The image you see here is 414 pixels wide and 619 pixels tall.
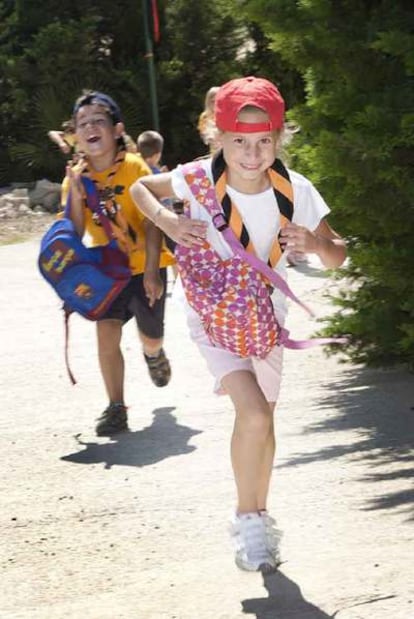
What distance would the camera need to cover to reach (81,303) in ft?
22.3

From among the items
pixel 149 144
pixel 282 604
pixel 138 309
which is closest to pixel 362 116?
pixel 138 309

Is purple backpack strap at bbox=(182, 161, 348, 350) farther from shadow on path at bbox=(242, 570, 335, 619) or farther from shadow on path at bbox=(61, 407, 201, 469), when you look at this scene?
shadow on path at bbox=(61, 407, 201, 469)

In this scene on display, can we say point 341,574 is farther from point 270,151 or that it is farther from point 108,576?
point 270,151

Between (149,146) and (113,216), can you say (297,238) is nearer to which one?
(113,216)

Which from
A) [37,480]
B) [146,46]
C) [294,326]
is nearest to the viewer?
[37,480]

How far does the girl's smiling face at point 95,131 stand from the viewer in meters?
6.82

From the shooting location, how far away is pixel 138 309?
7.08 meters

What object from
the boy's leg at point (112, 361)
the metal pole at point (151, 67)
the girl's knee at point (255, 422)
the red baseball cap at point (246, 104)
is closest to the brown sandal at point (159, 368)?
the boy's leg at point (112, 361)

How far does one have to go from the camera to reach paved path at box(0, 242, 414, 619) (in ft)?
14.7

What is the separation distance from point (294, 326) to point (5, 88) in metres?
10.6

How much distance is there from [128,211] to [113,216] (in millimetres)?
80

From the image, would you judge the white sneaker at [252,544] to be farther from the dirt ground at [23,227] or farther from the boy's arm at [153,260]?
the dirt ground at [23,227]

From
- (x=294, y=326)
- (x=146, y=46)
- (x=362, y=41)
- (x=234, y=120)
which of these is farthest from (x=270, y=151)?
(x=146, y=46)

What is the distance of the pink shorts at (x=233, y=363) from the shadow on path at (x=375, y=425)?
0.71 metres
